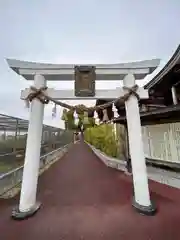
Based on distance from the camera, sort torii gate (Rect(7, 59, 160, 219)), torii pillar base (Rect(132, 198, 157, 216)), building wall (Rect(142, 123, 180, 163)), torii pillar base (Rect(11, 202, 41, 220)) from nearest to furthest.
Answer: torii pillar base (Rect(11, 202, 41, 220)) → torii pillar base (Rect(132, 198, 157, 216)) → torii gate (Rect(7, 59, 160, 219)) → building wall (Rect(142, 123, 180, 163))

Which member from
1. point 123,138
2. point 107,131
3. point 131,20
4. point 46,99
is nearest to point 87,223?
point 46,99

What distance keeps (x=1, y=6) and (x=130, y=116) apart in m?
5.32

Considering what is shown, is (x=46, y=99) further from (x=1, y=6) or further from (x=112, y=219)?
(x=1, y=6)

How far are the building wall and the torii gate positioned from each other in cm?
256

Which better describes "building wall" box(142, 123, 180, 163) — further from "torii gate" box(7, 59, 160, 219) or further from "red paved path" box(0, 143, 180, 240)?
"torii gate" box(7, 59, 160, 219)

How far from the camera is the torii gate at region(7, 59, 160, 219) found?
377cm

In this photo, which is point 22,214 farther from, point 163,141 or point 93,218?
point 163,141

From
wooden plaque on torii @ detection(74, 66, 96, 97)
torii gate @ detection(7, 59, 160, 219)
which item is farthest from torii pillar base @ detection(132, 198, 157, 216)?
wooden plaque on torii @ detection(74, 66, 96, 97)

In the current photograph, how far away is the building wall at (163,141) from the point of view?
5.86 m

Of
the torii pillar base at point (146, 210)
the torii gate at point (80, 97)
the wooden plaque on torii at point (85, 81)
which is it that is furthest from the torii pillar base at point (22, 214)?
the wooden plaque on torii at point (85, 81)

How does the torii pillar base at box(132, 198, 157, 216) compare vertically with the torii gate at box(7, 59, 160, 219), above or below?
below

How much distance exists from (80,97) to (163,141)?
399 centimetres

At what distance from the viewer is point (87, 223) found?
10.6ft

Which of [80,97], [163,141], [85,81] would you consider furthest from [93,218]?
[163,141]
